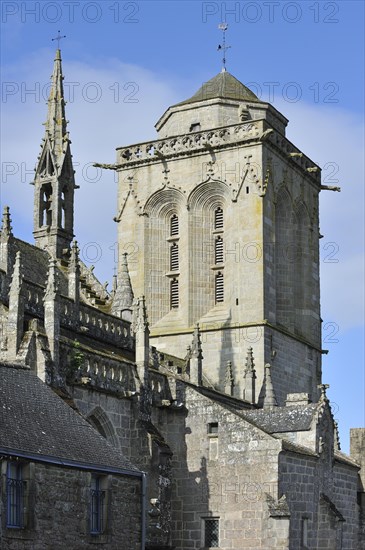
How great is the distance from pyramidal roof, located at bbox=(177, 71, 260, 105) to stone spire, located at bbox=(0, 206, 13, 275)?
18853 mm

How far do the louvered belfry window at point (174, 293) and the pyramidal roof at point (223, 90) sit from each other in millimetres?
8793

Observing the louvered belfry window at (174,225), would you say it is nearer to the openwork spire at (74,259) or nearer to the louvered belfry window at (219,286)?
the louvered belfry window at (219,286)

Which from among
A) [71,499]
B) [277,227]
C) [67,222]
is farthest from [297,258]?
[71,499]

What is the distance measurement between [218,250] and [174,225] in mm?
2764

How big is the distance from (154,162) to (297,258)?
8245mm

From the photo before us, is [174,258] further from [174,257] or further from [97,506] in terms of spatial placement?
[97,506]

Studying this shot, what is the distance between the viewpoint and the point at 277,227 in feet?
186

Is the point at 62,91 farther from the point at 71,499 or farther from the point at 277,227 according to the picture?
the point at 71,499

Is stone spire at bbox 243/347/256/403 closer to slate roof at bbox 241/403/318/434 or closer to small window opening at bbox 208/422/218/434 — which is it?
slate roof at bbox 241/403/318/434

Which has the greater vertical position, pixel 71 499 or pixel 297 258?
pixel 297 258

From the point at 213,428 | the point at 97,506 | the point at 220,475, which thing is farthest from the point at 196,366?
the point at 97,506

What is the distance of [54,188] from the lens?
49.3 meters

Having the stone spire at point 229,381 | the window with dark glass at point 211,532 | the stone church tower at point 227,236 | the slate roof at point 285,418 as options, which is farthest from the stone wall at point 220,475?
the stone church tower at point 227,236

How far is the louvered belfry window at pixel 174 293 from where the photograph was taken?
56.2 metres
